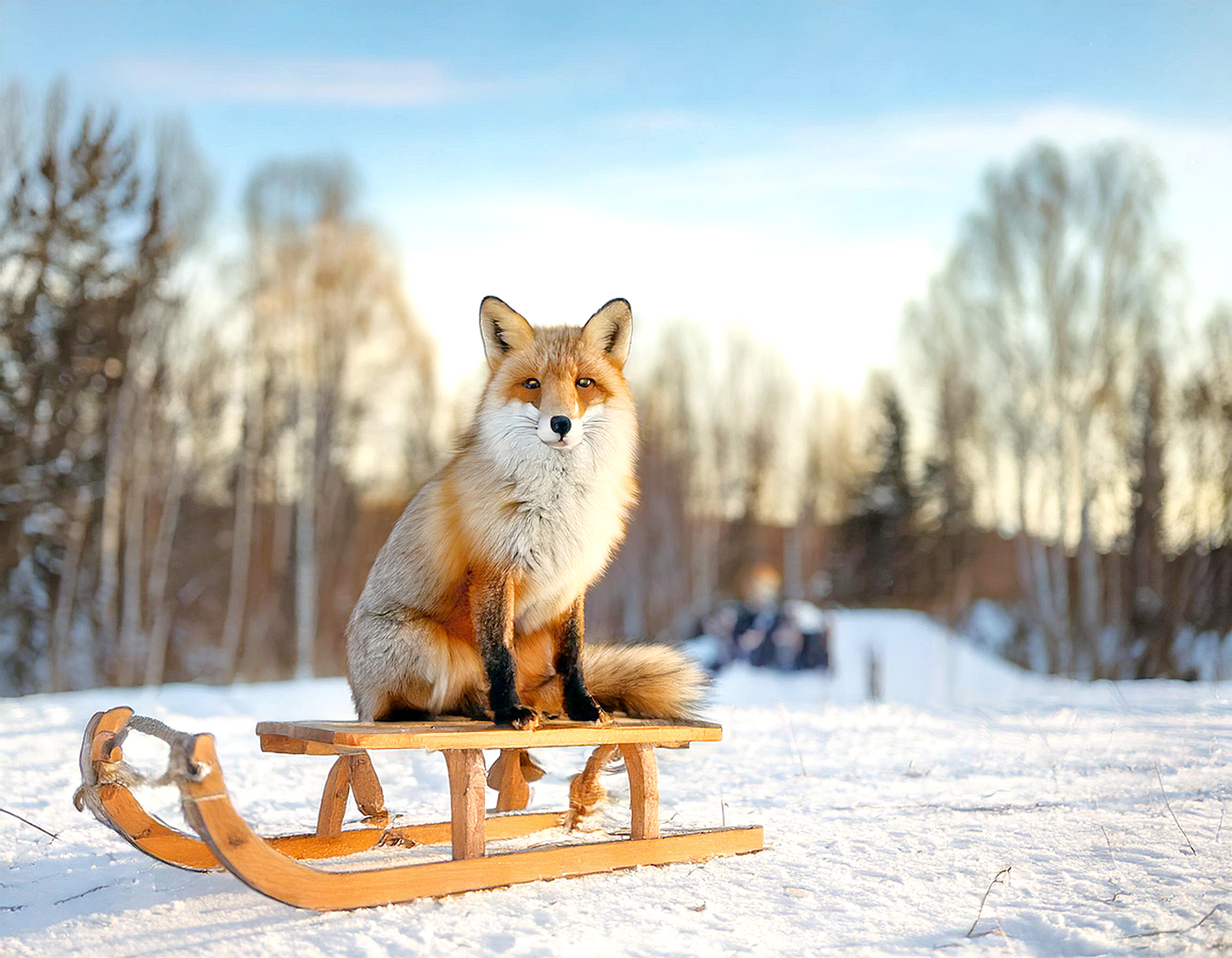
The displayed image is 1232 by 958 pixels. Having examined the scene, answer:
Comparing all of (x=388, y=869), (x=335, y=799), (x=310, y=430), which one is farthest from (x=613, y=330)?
(x=310, y=430)

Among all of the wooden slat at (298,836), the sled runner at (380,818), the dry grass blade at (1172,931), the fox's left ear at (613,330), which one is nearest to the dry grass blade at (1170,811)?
the dry grass blade at (1172,931)

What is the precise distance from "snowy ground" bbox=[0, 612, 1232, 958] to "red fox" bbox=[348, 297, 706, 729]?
0.67 meters

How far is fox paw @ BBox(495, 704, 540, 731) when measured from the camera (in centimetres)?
285

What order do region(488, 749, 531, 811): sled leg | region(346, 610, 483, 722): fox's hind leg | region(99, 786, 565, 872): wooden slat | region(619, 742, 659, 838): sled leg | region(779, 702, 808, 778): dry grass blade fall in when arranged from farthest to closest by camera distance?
region(779, 702, 808, 778): dry grass blade → region(488, 749, 531, 811): sled leg → region(619, 742, 659, 838): sled leg → region(346, 610, 483, 722): fox's hind leg → region(99, 786, 565, 872): wooden slat

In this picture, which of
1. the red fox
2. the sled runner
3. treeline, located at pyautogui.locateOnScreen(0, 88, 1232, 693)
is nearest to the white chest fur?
the red fox

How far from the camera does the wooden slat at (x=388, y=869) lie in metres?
2.39

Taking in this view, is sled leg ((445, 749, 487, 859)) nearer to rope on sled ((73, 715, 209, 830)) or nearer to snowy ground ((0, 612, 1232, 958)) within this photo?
snowy ground ((0, 612, 1232, 958))

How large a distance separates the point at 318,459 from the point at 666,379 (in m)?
8.93

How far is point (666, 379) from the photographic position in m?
22.9

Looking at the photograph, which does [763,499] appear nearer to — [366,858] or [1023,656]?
[1023,656]

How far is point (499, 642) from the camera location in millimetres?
2990

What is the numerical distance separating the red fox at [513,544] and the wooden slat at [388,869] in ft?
1.44

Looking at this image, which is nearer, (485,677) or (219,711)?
(485,677)

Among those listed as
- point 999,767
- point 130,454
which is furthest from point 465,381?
point 999,767
